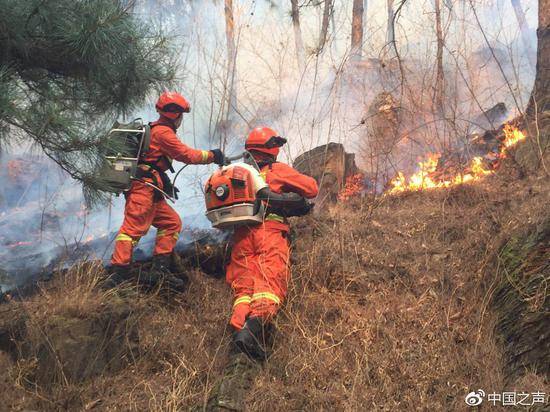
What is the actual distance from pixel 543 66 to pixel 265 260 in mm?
5420

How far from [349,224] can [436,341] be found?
226cm

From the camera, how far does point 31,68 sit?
3213 mm

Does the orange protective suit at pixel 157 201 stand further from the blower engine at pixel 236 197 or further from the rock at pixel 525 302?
the rock at pixel 525 302

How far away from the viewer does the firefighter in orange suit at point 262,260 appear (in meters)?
3.36

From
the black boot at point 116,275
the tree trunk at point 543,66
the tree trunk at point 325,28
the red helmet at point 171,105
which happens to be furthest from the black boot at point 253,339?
the tree trunk at point 543,66

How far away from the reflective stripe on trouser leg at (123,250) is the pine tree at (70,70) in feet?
3.28

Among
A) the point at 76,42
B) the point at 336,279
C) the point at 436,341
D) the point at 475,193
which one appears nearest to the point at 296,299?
the point at 336,279

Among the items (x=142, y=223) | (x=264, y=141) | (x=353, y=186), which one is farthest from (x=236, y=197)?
(x=353, y=186)

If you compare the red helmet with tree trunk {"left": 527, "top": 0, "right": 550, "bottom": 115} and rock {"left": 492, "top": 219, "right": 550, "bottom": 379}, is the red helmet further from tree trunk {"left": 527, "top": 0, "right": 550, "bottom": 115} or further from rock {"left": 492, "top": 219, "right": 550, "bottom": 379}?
tree trunk {"left": 527, "top": 0, "right": 550, "bottom": 115}

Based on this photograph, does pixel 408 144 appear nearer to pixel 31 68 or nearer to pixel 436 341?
pixel 436 341

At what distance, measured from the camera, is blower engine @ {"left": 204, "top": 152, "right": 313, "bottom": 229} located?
150 inches

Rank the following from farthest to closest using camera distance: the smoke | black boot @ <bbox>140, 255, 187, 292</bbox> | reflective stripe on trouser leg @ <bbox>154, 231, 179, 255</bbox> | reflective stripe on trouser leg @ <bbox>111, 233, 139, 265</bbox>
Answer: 1. the smoke
2. reflective stripe on trouser leg @ <bbox>154, 231, 179, 255</bbox>
3. black boot @ <bbox>140, 255, 187, 292</bbox>
4. reflective stripe on trouser leg @ <bbox>111, 233, 139, 265</bbox>

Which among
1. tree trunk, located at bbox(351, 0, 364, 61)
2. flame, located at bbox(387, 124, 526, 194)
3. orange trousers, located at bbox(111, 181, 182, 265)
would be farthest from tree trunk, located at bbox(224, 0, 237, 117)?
tree trunk, located at bbox(351, 0, 364, 61)

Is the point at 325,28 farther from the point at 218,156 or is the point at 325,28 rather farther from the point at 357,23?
the point at 357,23
